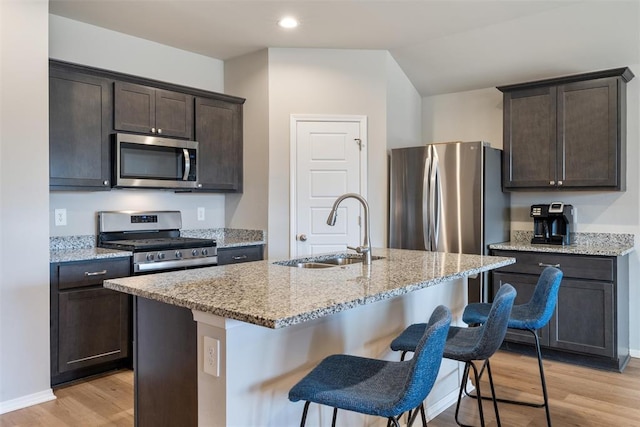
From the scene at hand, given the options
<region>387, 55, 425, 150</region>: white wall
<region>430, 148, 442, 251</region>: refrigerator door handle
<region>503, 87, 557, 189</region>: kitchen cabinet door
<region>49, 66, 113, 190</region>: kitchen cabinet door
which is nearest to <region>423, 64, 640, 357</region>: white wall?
<region>387, 55, 425, 150</region>: white wall

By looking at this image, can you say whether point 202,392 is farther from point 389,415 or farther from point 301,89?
point 301,89

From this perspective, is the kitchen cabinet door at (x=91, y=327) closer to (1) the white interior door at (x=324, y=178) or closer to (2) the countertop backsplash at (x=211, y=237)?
(2) the countertop backsplash at (x=211, y=237)

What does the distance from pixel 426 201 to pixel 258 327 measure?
2715 mm

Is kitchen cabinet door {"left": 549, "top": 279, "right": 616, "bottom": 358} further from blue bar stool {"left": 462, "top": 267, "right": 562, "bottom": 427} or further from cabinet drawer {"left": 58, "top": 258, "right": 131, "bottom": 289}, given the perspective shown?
cabinet drawer {"left": 58, "top": 258, "right": 131, "bottom": 289}

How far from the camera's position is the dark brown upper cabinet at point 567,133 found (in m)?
3.58

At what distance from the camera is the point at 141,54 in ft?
13.4

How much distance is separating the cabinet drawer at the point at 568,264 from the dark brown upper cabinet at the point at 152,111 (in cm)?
284

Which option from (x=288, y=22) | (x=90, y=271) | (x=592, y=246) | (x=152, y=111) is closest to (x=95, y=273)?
(x=90, y=271)

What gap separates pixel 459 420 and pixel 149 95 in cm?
320

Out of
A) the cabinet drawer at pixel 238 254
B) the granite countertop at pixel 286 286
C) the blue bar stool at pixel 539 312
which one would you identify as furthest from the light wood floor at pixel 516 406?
the cabinet drawer at pixel 238 254

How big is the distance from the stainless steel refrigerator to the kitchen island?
153 cm

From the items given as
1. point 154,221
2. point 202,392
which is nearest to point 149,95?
point 154,221

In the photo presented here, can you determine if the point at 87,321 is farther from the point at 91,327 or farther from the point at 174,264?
the point at 174,264

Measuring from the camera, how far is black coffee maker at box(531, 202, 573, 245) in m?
3.94
